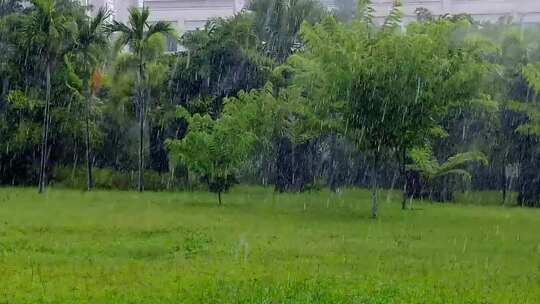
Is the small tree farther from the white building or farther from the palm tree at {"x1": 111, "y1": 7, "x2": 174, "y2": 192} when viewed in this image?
the white building

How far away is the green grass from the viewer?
313 inches

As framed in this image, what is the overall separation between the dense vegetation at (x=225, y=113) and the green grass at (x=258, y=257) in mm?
3563


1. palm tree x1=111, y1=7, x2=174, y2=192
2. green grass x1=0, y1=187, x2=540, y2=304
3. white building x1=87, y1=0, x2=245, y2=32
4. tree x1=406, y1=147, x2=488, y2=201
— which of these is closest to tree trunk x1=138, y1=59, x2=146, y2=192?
palm tree x1=111, y1=7, x2=174, y2=192

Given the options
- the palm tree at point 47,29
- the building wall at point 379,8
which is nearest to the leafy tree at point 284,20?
the palm tree at point 47,29

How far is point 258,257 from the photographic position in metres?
10.7

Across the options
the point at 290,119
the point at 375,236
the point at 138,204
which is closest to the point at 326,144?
the point at 290,119

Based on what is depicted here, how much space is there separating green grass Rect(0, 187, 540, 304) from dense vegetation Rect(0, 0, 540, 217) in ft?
11.7

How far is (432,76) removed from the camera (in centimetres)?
1720

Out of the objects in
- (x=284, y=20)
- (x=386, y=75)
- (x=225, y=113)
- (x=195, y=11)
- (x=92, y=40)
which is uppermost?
(x=195, y=11)

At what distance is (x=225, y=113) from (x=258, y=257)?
44.0 feet

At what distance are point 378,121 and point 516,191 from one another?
645 inches

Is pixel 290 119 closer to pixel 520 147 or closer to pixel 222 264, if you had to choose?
pixel 520 147

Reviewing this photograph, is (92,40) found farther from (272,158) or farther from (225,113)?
(272,158)

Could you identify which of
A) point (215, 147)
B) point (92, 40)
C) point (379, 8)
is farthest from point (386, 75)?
point (379, 8)
